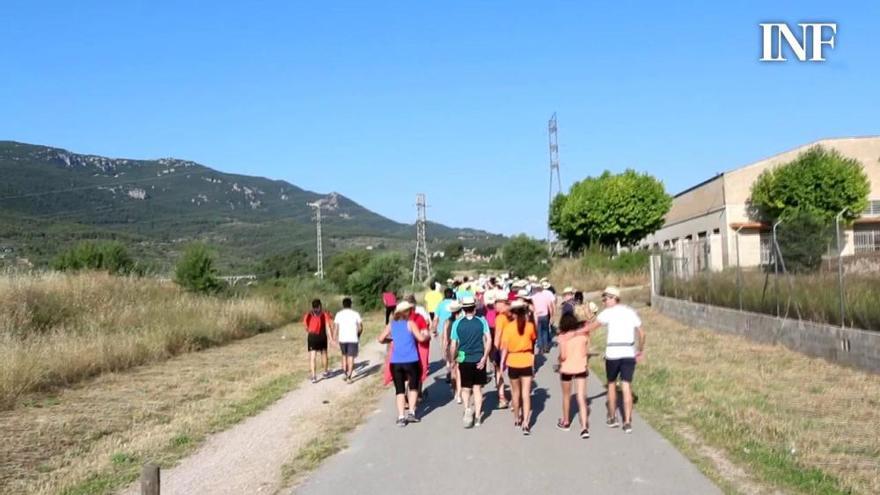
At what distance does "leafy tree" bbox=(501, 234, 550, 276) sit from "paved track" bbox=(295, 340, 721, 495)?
207ft

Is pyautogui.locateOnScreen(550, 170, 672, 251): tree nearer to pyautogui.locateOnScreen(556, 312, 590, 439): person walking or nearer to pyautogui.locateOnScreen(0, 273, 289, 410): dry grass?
pyautogui.locateOnScreen(0, 273, 289, 410): dry grass

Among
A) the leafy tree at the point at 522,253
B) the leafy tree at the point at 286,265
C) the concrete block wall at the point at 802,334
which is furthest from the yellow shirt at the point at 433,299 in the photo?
the leafy tree at the point at 522,253

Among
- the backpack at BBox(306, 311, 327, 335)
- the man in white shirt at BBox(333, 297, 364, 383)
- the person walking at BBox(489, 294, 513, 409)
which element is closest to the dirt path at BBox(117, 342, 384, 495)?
the man in white shirt at BBox(333, 297, 364, 383)

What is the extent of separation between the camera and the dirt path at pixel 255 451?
26.7ft

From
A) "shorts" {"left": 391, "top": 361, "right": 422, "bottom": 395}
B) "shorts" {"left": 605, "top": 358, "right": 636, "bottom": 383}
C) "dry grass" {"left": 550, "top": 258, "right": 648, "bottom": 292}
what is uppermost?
"dry grass" {"left": 550, "top": 258, "right": 648, "bottom": 292}

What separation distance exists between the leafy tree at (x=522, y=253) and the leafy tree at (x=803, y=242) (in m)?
54.5

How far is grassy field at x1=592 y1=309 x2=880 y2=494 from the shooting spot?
769cm

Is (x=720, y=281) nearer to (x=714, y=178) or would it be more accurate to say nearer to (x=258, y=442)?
(x=258, y=442)

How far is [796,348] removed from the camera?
16.7 meters

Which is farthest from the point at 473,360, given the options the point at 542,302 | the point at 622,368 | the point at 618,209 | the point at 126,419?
the point at 618,209

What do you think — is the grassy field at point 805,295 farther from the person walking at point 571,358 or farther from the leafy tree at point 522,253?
the leafy tree at point 522,253

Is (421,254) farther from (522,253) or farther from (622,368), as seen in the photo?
(622,368)

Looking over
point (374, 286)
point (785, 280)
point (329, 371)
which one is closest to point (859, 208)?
point (374, 286)

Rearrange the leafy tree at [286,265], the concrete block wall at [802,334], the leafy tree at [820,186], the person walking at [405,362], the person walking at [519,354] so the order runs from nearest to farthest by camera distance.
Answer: the person walking at [519,354] < the person walking at [405,362] < the concrete block wall at [802,334] < the leafy tree at [820,186] < the leafy tree at [286,265]
